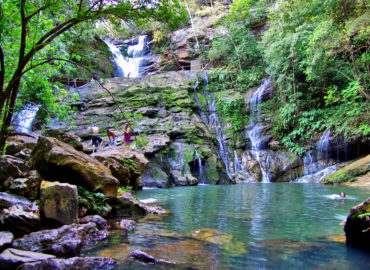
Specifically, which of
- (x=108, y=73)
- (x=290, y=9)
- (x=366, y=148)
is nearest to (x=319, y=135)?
(x=366, y=148)

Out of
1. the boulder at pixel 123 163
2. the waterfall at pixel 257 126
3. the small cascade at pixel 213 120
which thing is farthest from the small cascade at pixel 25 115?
the waterfall at pixel 257 126

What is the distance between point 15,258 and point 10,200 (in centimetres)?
200

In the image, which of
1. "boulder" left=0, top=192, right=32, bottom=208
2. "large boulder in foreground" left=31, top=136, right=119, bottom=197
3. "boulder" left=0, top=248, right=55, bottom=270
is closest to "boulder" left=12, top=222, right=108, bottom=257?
"boulder" left=0, top=248, right=55, bottom=270

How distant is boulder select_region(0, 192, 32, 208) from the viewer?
15.1ft

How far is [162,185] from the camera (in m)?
15.7

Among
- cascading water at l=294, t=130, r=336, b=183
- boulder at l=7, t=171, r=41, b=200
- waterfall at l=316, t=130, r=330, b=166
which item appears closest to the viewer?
boulder at l=7, t=171, r=41, b=200

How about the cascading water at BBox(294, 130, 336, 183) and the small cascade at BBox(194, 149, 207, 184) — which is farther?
the cascading water at BBox(294, 130, 336, 183)

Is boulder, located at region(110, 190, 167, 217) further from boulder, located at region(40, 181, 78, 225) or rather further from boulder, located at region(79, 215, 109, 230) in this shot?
boulder, located at region(40, 181, 78, 225)

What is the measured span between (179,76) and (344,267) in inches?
918

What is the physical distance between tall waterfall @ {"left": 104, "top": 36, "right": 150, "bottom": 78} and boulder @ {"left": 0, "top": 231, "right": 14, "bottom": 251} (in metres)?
27.6

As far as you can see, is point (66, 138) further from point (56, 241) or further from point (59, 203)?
point (56, 241)

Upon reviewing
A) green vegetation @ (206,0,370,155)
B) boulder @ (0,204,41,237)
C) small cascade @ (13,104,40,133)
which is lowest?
boulder @ (0,204,41,237)

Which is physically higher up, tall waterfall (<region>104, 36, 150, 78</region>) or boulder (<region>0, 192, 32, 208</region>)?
tall waterfall (<region>104, 36, 150, 78</region>)

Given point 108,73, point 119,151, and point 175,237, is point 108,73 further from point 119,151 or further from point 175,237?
point 175,237
